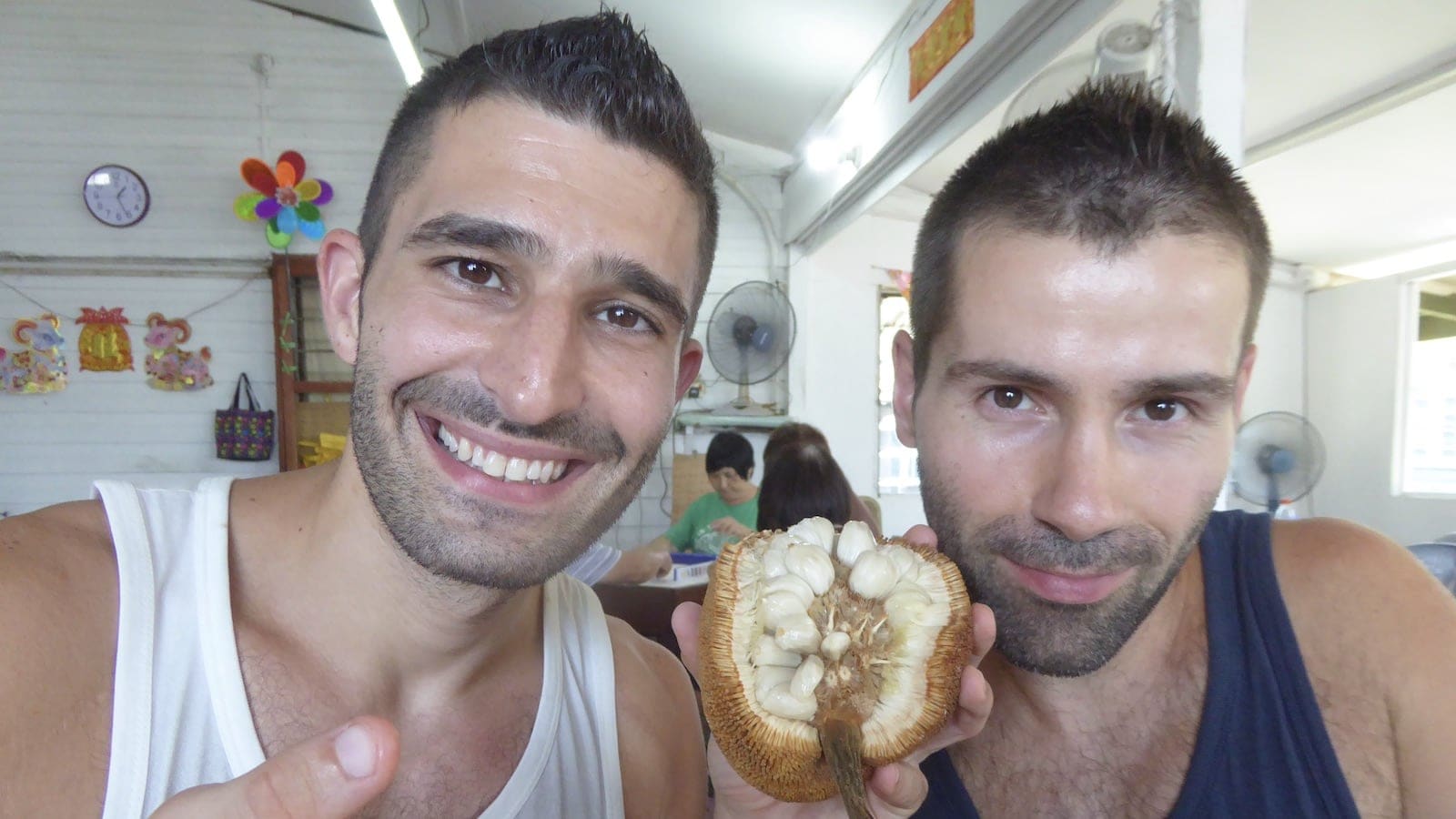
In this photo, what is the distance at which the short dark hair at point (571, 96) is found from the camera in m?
1.25

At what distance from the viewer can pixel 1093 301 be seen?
118 centimetres

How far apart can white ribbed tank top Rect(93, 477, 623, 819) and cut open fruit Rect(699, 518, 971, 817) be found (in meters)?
0.46

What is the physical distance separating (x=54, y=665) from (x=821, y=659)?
3.21 ft

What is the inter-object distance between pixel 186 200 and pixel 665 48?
376 cm

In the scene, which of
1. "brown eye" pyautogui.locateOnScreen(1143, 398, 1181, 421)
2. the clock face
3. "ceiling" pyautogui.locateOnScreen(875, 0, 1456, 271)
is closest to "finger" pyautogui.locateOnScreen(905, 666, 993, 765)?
"brown eye" pyautogui.locateOnScreen(1143, 398, 1181, 421)

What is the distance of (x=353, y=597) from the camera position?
1.29 m

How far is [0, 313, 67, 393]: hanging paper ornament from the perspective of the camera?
217 inches

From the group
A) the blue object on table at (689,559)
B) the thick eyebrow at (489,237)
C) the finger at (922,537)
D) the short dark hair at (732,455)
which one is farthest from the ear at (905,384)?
the short dark hair at (732,455)

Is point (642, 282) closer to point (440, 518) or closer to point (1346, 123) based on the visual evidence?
point (440, 518)

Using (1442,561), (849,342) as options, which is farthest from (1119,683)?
(849,342)

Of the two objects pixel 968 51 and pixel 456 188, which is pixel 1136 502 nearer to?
pixel 456 188

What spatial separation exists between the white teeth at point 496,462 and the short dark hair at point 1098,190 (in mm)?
696

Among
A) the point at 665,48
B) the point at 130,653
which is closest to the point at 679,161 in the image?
the point at 130,653

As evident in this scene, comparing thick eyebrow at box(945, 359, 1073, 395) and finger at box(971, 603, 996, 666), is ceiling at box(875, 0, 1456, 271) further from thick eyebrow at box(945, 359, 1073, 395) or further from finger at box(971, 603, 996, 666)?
finger at box(971, 603, 996, 666)
